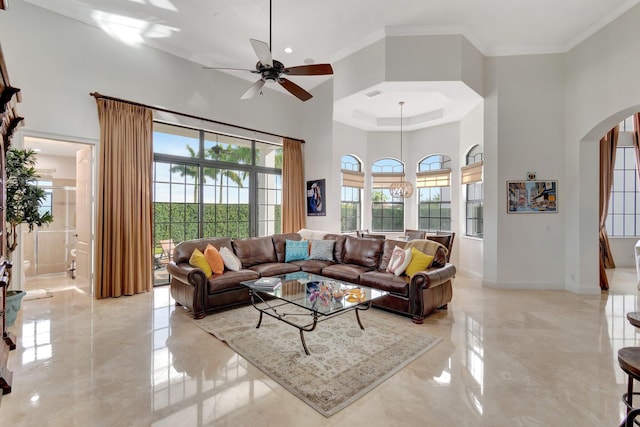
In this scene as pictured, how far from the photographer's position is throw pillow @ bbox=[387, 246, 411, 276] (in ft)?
13.4

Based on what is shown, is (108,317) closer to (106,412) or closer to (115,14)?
(106,412)

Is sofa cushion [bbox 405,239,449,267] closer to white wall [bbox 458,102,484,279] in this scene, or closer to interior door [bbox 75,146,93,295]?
white wall [bbox 458,102,484,279]

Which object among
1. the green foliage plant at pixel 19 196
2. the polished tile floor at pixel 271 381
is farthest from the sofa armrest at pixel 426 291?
the green foliage plant at pixel 19 196

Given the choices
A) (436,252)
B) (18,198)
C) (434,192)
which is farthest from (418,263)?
(18,198)

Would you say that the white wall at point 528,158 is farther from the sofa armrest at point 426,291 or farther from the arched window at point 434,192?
the sofa armrest at point 426,291

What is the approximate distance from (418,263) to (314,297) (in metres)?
1.68

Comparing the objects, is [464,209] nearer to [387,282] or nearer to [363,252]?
[363,252]

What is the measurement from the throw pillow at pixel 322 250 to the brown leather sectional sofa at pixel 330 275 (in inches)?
5.6

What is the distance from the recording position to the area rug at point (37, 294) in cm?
452

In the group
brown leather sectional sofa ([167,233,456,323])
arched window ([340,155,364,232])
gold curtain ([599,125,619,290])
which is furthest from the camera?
arched window ([340,155,364,232])

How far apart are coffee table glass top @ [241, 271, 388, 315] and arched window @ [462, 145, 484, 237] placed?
412cm

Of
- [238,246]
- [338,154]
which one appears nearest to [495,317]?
[238,246]

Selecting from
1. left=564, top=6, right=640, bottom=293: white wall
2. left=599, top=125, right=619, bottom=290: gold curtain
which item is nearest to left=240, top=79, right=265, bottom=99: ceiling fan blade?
left=564, top=6, right=640, bottom=293: white wall

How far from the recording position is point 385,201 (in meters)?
8.15
